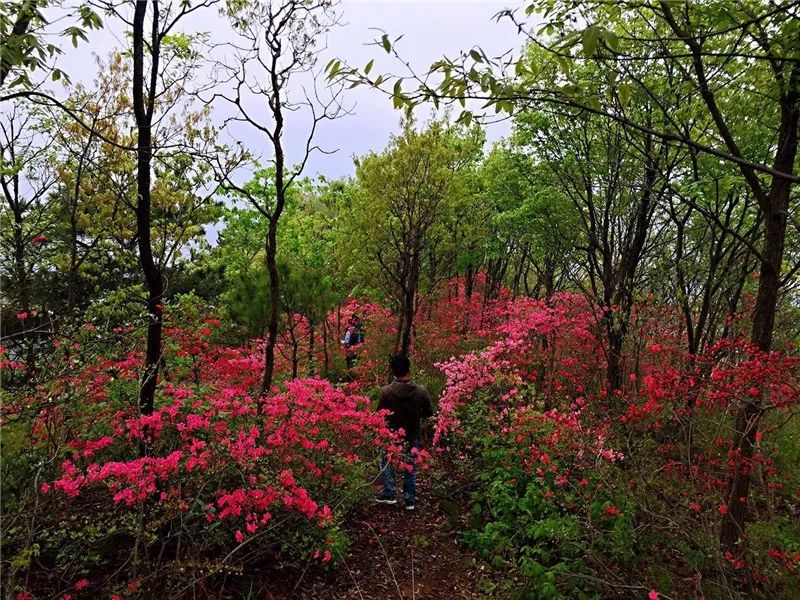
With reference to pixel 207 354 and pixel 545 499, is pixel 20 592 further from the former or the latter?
pixel 207 354

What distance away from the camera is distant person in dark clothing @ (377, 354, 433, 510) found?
19.6 ft

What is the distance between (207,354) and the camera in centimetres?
870

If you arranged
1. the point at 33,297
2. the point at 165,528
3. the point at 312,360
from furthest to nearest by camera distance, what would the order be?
1. the point at 33,297
2. the point at 312,360
3. the point at 165,528

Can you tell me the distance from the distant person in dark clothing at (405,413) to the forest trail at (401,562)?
0.93ft

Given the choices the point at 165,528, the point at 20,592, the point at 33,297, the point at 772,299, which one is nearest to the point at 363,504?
the point at 165,528

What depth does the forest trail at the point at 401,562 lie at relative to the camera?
178 inches

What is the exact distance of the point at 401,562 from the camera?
5.05 metres

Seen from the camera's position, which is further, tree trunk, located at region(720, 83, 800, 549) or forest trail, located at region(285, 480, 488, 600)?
forest trail, located at region(285, 480, 488, 600)

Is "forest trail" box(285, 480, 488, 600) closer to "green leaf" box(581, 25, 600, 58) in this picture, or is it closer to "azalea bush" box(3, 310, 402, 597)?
"azalea bush" box(3, 310, 402, 597)

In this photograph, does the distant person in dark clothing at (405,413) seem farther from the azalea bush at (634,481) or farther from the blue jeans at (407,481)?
the azalea bush at (634,481)

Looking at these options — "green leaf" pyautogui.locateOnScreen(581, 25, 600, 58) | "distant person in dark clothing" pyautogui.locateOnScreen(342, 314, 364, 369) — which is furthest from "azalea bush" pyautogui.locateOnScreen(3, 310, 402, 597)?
"distant person in dark clothing" pyautogui.locateOnScreen(342, 314, 364, 369)

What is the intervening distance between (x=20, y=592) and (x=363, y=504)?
3536 millimetres

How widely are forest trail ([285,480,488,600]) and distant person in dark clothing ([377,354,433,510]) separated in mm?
285

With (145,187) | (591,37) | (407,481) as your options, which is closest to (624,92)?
(591,37)
